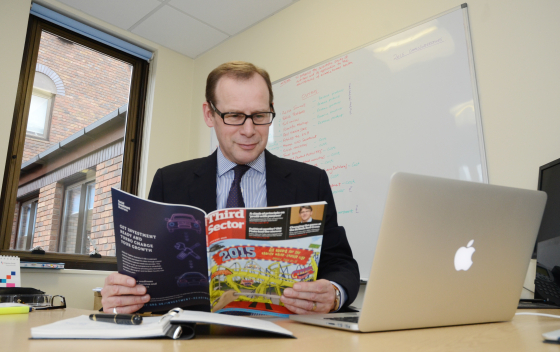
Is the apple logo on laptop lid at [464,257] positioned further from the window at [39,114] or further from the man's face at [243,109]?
the window at [39,114]

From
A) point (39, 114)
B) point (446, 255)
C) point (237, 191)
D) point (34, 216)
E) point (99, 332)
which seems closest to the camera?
point (99, 332)

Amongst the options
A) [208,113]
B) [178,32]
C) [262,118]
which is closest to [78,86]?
[178,32]

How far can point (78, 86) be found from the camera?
312 centimetres

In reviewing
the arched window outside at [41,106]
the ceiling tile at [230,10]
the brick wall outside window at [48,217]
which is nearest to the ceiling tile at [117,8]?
the ceiling tile at [230,10]

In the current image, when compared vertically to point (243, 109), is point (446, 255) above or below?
below

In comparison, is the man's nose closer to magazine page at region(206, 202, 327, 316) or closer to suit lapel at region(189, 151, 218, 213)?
suit lapel at region(189, 151, 218, 213)

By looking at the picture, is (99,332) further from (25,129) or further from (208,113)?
(25,129)

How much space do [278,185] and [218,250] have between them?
57cm

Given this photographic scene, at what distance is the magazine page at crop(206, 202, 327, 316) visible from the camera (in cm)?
87

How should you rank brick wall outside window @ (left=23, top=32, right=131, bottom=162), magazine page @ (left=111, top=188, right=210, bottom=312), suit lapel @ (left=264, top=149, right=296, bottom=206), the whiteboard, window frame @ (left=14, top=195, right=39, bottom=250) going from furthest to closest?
brick wall outside window @ (left=23, top=32, right=131, bottom=162)
window frame @ (left=14, top=195, right=39, bottom=250)
the whiteboard
suit lapel @ (left=264, top=149, right=296, bottom=206)
magazine page @ (left=111, top=188, right=210, bottom=312)

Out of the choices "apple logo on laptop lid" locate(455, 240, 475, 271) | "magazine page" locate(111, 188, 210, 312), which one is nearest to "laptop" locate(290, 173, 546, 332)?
"apple logo on laptop lid" locate(455, 240, 475, 271)

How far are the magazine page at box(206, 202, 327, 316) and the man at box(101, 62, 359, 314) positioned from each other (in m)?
0.37

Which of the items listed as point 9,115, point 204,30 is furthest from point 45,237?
point 204,30

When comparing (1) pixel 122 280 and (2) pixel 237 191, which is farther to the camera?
(2) pixel 237 191
